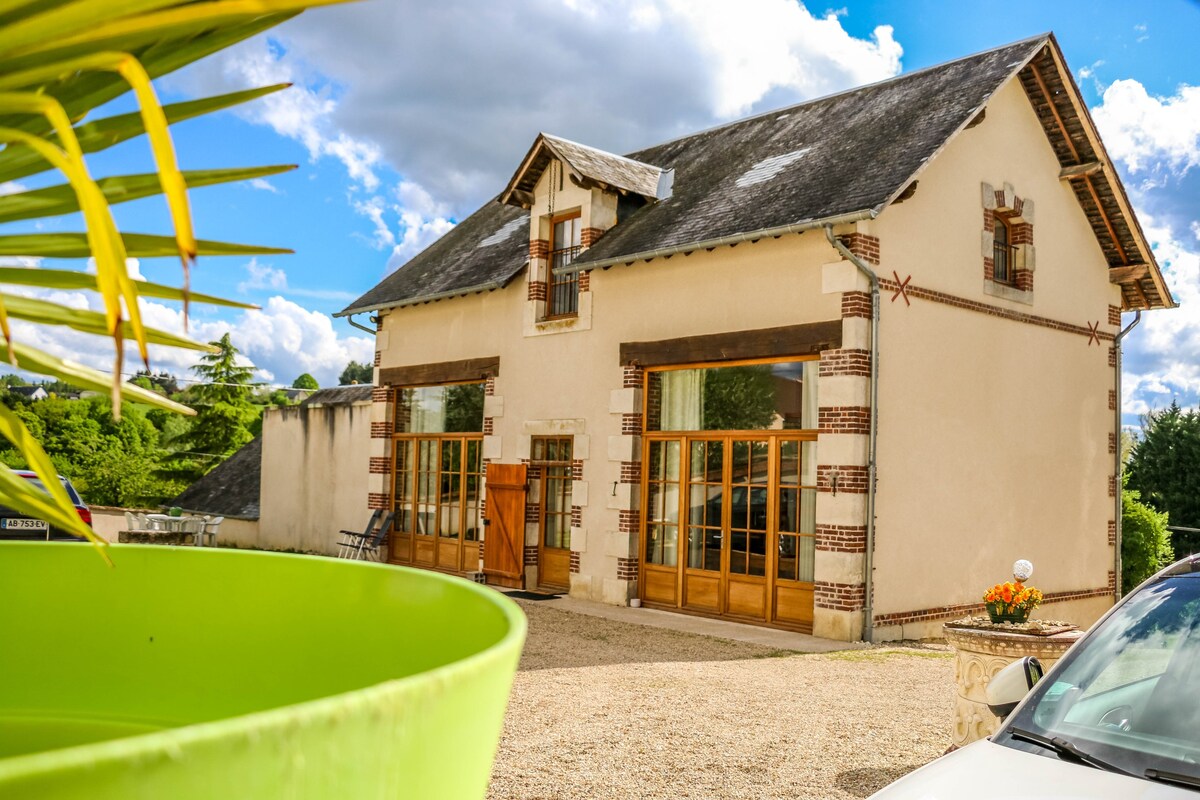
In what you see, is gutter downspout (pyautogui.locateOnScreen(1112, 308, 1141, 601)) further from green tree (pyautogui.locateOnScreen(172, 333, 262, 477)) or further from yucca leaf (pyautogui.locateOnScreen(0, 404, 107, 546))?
green tree (pyautogui.locateOnScreen(172, 333, 262, 477))

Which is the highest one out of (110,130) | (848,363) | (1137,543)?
(848,363)

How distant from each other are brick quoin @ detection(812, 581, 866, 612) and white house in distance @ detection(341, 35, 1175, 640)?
22 millimetres

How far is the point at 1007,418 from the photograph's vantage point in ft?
38.5

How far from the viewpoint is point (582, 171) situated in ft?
41.9

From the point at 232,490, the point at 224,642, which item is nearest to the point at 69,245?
the point at 224,642

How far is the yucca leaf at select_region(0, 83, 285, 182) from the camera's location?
1.87ft

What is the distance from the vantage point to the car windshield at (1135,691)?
2.73 m

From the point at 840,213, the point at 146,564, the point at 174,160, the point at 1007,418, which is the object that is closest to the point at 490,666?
the point at 174,160

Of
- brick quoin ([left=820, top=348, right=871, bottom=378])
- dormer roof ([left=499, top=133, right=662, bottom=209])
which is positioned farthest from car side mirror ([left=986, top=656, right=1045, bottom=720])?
dormer roof ([left=499, top=133, right=662, bottom=209])

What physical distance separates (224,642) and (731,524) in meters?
10.6

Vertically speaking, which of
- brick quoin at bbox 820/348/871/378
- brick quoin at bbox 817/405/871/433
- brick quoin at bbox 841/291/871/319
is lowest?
brick quoin at bbox 817/405/871/433

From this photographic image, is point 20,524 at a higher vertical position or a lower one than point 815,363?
lower

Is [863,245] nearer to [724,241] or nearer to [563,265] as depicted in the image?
[724,241]

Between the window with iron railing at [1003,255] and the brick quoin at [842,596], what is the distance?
4624 millimetres
